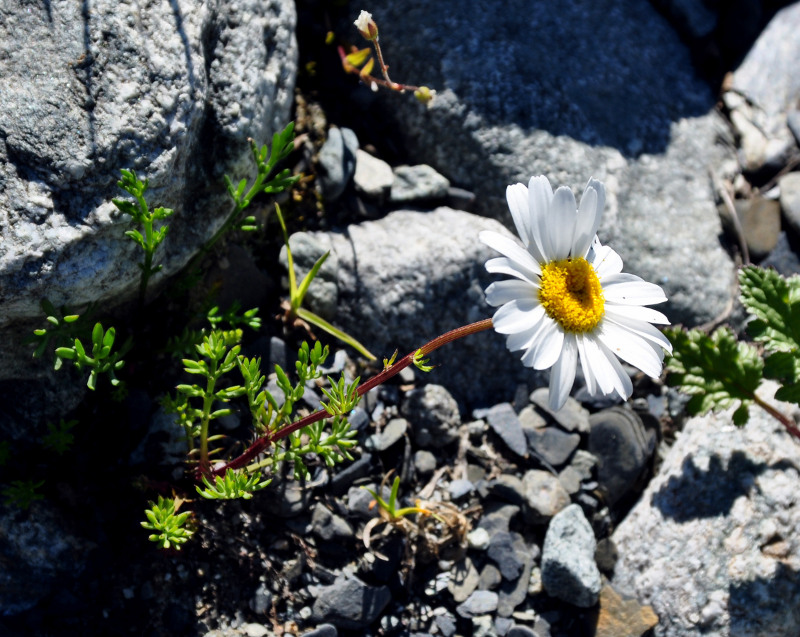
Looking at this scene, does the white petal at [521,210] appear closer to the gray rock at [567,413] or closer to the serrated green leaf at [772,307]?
the gray rock at [567,413]

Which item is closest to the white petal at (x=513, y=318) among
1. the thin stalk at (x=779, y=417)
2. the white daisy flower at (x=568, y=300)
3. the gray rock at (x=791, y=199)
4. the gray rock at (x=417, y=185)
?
the white daisy flower at (x=568, y=300)

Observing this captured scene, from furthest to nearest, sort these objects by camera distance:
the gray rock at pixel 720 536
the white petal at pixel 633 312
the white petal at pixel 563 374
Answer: the gray rock at pixel 720 536, the white petal at pixel 633 312, the white petal at pixel 563 374

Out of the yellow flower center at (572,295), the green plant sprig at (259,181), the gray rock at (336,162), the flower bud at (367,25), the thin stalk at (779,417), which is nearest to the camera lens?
the yellow flower center at (572,295)

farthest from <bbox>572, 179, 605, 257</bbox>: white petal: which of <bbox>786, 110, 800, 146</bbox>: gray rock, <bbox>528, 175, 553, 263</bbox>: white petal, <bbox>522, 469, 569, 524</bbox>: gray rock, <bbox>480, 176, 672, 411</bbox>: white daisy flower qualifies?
<bbox>786, 110, 800, 146</bbox>: gray rock

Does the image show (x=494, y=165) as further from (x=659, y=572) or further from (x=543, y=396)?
(x=659, y=572)

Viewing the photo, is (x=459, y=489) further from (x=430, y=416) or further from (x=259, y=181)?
(x=259, y=181)

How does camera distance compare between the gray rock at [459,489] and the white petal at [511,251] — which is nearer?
the white petal at [511,251]
